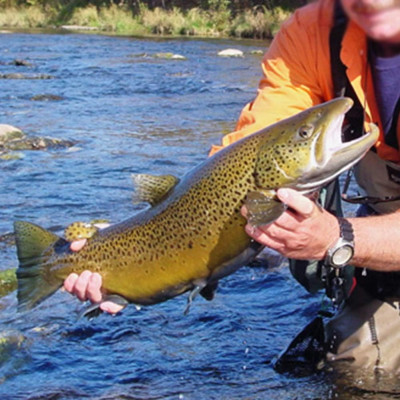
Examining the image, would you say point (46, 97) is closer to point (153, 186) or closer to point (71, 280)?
point (71, 280)

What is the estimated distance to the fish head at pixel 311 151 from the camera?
218 cm

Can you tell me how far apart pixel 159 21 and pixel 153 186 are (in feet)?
106

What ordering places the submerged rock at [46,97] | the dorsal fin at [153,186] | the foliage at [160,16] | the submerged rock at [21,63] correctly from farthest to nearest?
the foliage at [160,16] < the submerged rock at [21,63] < the submerged rock at [46,97] < the dorsal fin at [153,186]

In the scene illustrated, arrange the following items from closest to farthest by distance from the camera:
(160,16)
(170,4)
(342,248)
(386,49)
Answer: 1. (342,248)
2. (386,49)
3. (160,16)
4. (170,4)

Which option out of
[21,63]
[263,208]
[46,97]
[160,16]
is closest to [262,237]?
[263,208]

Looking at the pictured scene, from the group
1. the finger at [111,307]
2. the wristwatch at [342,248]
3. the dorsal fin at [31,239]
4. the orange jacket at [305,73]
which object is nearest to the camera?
the wristwatch at [342,248]

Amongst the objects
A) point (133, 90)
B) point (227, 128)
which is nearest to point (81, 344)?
point (227, 128)

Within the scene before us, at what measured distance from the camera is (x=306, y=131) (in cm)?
225

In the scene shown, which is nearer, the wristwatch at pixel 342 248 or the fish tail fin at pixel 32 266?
the wristwatch at pixel 342 248

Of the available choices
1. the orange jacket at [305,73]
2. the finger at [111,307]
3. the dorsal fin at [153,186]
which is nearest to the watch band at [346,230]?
the orange jacket at [305,73]

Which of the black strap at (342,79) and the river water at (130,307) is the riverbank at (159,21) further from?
the black strap at (342,79)

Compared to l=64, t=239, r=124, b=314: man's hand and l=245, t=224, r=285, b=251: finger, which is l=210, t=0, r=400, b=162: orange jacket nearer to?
l=245, t=224, r=285, b=251: finger

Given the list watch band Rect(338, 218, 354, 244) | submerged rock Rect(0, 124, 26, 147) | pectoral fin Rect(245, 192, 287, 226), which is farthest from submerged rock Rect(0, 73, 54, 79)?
pectoral fin Rect(245, 192, 287, 226)

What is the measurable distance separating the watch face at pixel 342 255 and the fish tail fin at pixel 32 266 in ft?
3.62
